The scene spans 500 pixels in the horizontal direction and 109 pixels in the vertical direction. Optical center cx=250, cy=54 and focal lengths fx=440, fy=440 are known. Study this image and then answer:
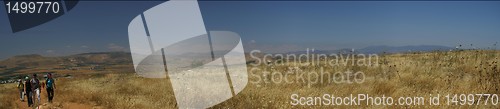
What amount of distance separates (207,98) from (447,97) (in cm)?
590

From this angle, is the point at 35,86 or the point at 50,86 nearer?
the point at 35,86

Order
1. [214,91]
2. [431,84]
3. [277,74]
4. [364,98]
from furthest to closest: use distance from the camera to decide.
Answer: [277,74], [214,91], [431,84], [364,98]

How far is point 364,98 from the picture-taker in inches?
400

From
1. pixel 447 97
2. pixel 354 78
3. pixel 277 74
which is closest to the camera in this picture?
pixel 447 97

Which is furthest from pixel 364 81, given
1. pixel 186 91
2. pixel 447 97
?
pixel 186 91

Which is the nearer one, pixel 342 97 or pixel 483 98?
pixel 483 98

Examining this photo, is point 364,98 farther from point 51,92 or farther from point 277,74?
point 51,92

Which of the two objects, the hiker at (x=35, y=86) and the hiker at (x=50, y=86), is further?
the hiker at (x=50, y=86)

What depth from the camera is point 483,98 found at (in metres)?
9.18

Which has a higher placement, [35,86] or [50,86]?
[35,86]

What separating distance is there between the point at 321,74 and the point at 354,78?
1885 mm

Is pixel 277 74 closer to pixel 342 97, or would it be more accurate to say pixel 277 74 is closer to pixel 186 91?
pixel 186 91

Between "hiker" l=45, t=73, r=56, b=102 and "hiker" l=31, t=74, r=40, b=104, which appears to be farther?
"hiker" l=45, t=73, r=56, b=102

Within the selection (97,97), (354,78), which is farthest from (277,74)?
(97,97)
